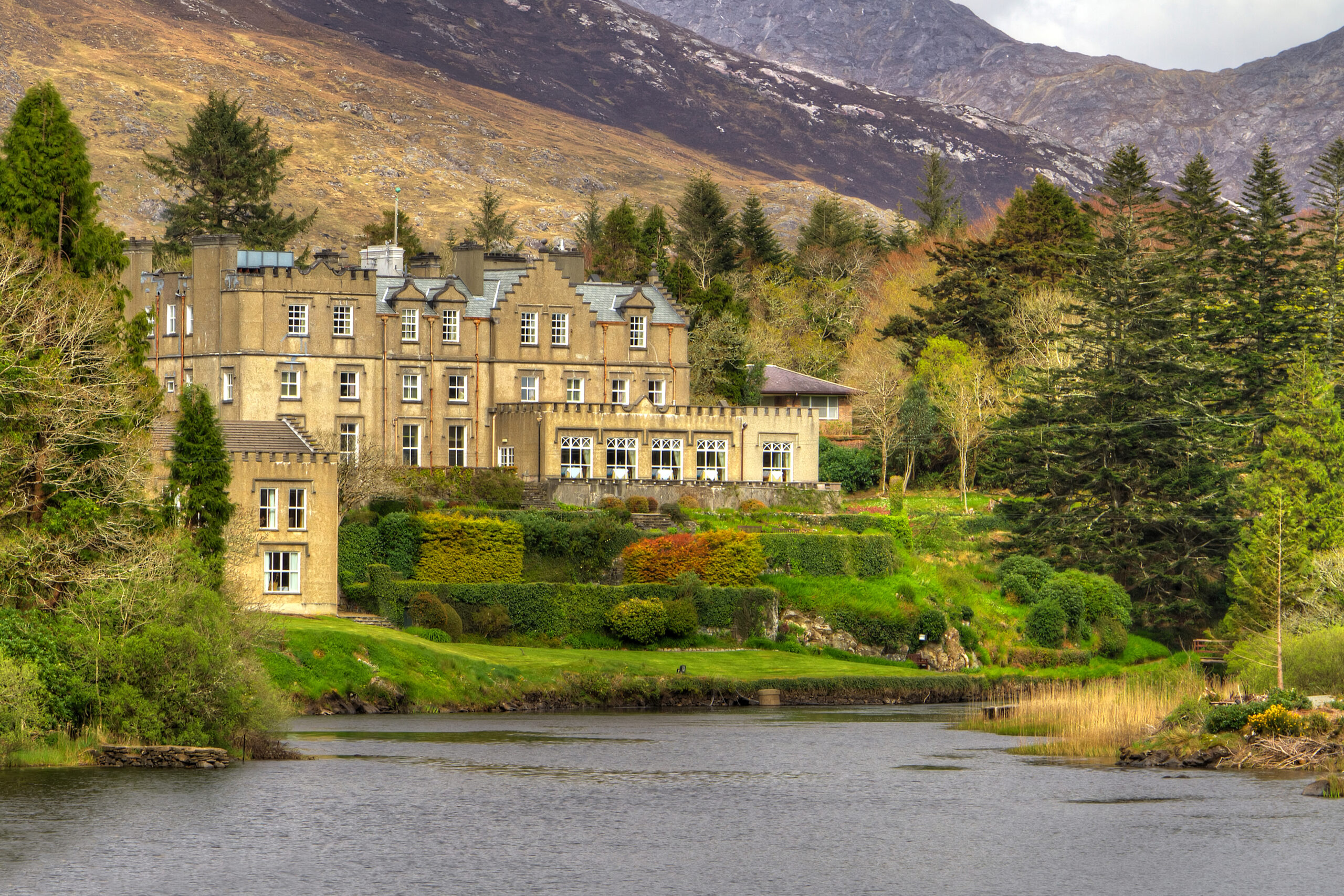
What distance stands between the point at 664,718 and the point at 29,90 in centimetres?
2949

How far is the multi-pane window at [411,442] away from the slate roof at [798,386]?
2566 centimetres

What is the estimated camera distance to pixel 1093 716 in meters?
56.8

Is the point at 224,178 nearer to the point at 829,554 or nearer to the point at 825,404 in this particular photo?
the point at 825,404

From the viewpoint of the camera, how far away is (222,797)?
42438mm

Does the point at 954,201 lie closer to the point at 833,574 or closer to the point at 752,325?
→ the point at 752,325

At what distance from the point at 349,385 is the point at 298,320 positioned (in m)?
3.97

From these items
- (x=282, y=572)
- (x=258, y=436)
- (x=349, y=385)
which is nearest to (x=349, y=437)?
(x=349, y=385)

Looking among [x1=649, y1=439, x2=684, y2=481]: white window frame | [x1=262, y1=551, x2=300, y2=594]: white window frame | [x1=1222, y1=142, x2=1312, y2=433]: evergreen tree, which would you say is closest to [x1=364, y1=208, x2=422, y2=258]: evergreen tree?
[x1=649, y1=439, x2=684, y2=481]: white window frame

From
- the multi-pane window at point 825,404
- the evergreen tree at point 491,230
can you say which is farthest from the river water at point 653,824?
the evergreen tree at point 491,230

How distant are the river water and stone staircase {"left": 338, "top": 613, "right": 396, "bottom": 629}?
45.1 feet

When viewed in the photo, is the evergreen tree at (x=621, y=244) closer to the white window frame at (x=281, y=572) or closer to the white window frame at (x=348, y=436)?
the white window frame at (x=348, y=436)

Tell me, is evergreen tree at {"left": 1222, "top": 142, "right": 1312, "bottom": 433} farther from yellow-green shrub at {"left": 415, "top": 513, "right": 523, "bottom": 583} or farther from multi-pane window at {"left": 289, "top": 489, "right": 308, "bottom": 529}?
multi-pane window at {"left": 289, "top": 489, "right": 308, "bottom": 529}

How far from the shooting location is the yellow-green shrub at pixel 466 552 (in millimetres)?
74500

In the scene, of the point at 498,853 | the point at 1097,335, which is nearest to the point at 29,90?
the point at 498,853
